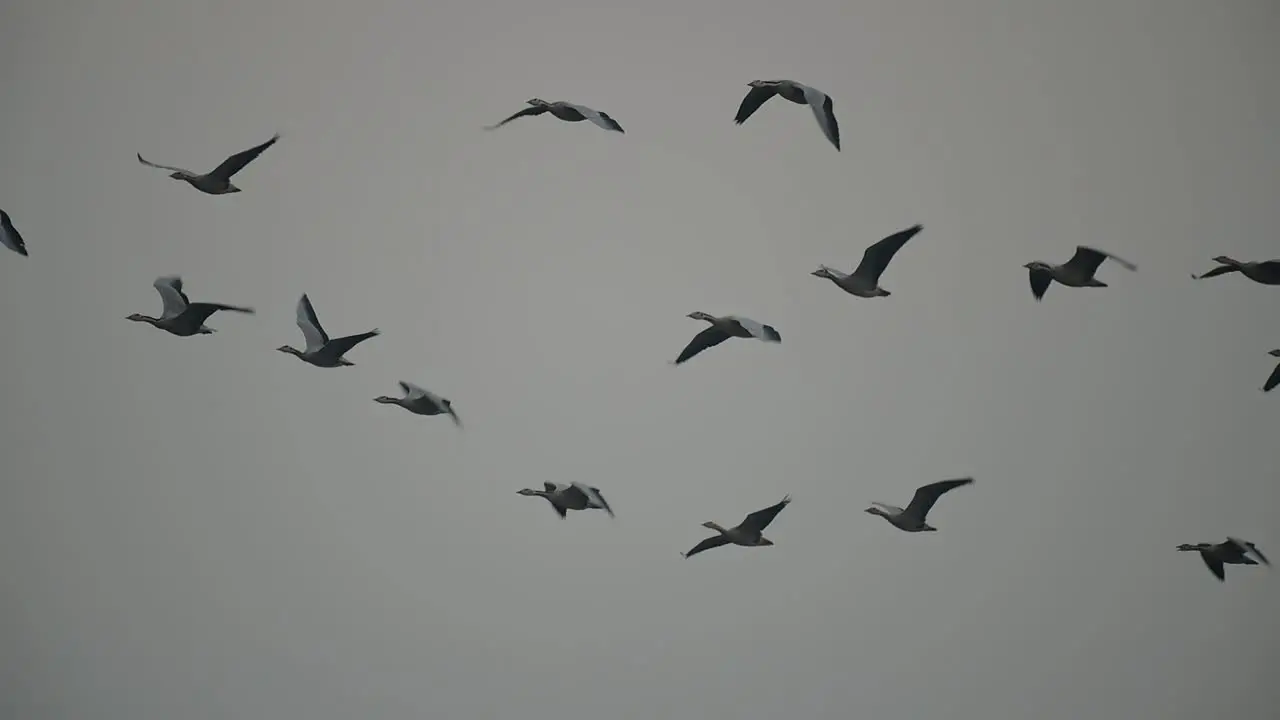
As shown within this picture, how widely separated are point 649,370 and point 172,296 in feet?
13.1

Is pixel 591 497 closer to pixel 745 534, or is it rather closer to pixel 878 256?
pixel 745 534

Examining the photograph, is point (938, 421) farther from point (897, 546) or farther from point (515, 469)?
point (515, 469)

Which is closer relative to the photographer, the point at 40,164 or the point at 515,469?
the point at 40,164

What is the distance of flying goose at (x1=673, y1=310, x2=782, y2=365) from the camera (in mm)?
A: 6879

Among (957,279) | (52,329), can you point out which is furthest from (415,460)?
(957,279)

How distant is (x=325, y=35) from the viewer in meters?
10.0

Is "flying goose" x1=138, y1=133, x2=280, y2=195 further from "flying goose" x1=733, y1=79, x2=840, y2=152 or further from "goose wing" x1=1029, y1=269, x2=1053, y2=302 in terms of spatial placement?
"goose wing" x1=1029, y1=269, x2=1053, y2=302

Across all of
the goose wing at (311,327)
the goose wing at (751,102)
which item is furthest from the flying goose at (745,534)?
the goose wing at (311,327)

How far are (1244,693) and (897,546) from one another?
2.60m

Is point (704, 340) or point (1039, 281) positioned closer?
point (704, 340)

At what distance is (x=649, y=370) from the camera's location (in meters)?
10.3

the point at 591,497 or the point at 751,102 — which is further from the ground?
the point at 751,102

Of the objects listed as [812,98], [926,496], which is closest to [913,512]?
[926,496]

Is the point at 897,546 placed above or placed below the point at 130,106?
below
